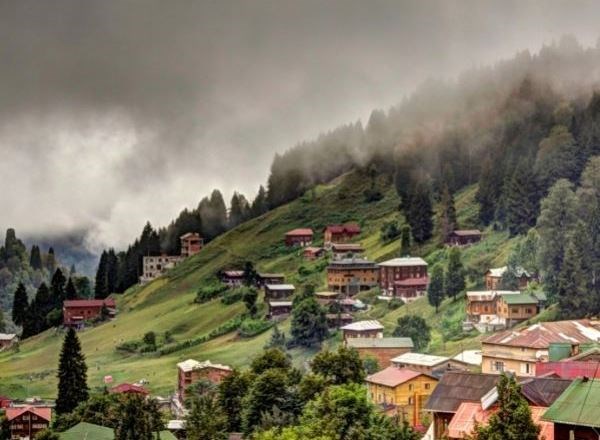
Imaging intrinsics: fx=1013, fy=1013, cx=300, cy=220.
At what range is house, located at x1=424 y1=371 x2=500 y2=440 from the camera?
199ft

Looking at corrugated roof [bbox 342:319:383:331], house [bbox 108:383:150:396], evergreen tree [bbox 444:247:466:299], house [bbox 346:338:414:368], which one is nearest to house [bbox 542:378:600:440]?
house [bbox 346:338:414:368]

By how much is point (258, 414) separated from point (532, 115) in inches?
3747

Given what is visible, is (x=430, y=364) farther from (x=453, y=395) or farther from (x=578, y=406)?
(x=578, y=406)

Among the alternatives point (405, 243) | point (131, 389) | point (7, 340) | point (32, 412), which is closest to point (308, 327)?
point (131, 389)

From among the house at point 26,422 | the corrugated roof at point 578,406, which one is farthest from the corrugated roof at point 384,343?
the corrugated roof at point 578,406

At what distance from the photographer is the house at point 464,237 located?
133 meters

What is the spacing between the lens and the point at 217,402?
8169 centimetres

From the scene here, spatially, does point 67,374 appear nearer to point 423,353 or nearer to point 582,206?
point 423,353

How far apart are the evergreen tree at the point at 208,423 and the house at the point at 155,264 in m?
115

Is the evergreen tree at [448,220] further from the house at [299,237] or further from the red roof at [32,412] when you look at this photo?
the red roof at [32,412]

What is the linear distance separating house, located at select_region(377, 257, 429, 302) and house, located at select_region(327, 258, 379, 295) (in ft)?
8.35

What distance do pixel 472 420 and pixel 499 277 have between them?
55570mm

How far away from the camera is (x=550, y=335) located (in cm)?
7938

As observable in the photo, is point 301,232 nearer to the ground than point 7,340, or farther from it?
farther from it
